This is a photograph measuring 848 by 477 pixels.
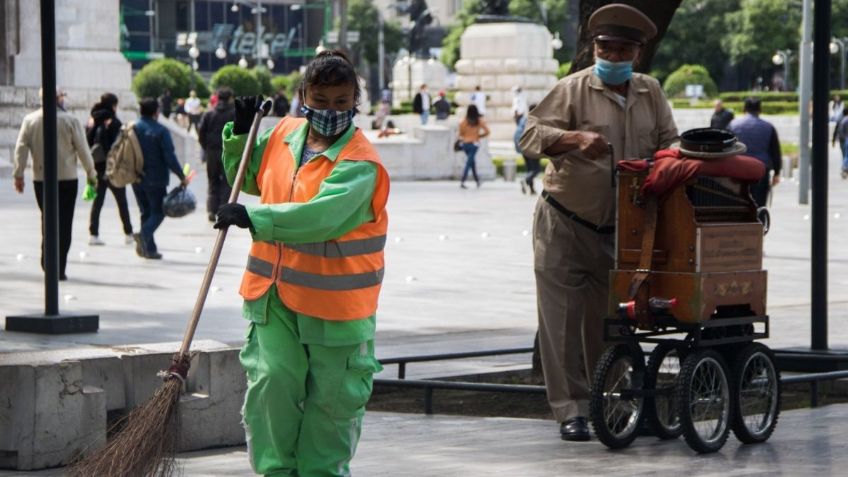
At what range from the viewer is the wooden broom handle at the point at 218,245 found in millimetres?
5555

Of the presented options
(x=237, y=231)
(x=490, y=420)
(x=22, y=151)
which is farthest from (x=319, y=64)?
(x=237, y=231)

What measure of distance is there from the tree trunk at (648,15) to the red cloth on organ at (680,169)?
237 centimetres

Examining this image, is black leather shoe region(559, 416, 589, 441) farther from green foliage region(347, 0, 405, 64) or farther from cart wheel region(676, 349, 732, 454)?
green foliage region(347, 0, 405, 64)

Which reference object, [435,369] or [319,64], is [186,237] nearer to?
[435,369]

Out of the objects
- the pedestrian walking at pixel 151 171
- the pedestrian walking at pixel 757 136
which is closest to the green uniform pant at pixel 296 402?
the pedestrian walking at pixel 757 136

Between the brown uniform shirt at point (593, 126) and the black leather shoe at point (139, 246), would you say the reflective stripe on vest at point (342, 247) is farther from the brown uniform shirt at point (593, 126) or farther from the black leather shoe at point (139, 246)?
the black leather shoe at point (139, 246)

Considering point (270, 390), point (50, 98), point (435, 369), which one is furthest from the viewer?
point (50, 98)

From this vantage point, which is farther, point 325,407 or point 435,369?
Result: point 435,369

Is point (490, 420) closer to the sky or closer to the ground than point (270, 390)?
closer to the ground

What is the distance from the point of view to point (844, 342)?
11148 millimetres

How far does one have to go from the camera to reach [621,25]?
744 centimetres

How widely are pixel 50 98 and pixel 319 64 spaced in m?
5.86

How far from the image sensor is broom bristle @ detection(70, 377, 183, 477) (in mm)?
5629

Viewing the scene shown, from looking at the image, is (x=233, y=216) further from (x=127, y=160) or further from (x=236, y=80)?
(x=236, y=80)
